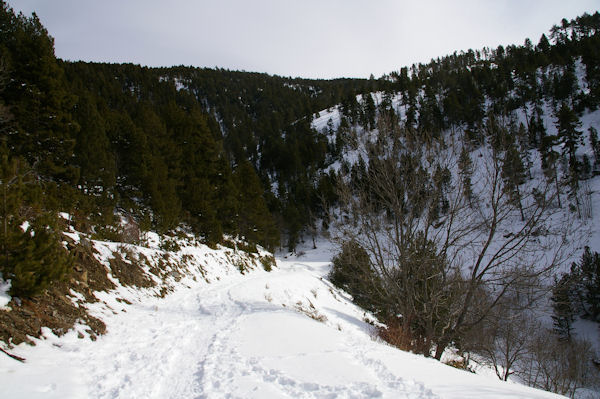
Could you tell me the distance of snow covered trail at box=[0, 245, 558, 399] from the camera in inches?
139

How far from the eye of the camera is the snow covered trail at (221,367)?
3.52m

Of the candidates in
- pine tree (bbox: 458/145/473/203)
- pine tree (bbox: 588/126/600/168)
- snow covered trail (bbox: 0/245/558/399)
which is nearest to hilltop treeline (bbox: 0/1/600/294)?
pine tree (bbox: 458/145/473/203)

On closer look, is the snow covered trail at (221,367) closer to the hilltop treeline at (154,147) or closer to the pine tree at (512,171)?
the hilltop treeline at (154,147)

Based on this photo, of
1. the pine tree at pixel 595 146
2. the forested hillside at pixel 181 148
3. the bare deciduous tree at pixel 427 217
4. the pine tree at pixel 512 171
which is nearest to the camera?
the pine tree at pixel 512 171

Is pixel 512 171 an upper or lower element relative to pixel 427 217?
upper

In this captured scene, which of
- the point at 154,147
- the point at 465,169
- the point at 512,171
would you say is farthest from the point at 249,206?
the point at 512,171

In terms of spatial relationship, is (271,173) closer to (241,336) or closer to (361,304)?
(361,304)

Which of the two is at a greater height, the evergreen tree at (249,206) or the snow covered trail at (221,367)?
the evergreen tree at (249,206)

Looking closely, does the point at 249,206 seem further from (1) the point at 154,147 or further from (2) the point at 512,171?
(2) the point at 512,171

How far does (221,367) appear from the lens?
4.44 metres

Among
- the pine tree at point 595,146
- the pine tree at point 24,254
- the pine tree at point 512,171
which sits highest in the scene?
the pine tree at point 595,146

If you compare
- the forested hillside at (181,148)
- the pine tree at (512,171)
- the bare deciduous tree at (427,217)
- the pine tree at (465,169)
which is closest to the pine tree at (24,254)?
the forested hillside at (181,148)

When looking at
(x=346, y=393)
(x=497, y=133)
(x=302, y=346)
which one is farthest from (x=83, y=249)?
(x=497, y=133)

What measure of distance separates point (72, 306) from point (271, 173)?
286 ft
